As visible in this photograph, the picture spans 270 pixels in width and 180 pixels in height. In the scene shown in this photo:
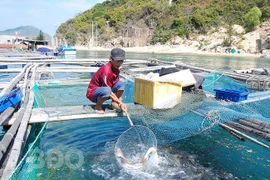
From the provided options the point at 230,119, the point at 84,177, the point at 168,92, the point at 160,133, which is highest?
the point at 168,92

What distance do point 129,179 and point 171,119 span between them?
1.34 m

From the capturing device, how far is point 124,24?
73.1 metres

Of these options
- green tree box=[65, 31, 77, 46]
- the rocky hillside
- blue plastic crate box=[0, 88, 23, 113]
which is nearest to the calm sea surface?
blue plastic crate box=[0, 88, 23, 113]

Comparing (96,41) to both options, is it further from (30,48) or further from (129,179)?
(129,179)

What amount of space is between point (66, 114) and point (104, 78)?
0.90m

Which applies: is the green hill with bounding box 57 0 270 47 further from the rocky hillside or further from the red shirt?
the red shirt

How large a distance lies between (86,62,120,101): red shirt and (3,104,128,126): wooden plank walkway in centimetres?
31

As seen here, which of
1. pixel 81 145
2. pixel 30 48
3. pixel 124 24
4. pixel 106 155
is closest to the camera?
pixel 106 155

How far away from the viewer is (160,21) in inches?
2662

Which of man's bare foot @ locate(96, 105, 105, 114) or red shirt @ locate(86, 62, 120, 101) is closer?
red shirt @ locate(86, 62, 120, 101)

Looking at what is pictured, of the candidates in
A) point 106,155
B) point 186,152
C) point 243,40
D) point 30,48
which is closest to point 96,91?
point 106,155

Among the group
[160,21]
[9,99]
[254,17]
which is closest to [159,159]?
[9,99]

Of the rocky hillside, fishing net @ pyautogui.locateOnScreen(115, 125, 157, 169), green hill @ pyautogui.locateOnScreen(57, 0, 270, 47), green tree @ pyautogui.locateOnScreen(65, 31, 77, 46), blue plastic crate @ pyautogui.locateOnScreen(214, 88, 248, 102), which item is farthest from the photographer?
green tree @ pyautogui.locateOnScreen(65, 31, 77, 46)

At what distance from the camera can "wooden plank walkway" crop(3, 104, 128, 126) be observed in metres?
4.34
